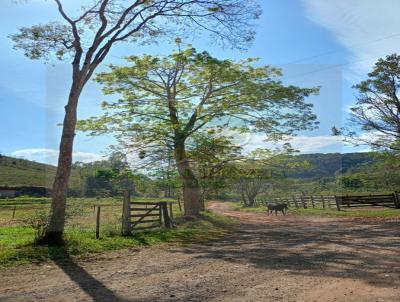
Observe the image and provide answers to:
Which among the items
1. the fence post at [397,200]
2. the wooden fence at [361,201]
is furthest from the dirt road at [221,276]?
the wooden fence at [361,201]

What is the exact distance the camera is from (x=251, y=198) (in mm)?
59312

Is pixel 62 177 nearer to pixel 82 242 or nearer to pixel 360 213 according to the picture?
pixel 82 242

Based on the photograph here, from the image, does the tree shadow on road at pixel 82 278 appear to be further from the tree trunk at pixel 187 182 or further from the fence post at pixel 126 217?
the tree trunk at pixel 187 182

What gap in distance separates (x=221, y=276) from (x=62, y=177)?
5853 millimetres

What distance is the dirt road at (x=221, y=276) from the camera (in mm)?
5840

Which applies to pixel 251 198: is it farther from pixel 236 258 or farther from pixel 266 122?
pixel 236 258

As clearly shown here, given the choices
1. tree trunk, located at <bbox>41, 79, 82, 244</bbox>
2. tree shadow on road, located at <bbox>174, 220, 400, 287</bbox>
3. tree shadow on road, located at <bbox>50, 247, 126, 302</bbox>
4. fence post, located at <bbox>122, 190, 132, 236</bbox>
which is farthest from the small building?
tree shadow on road, located at <bbox>174, 220, 400, 287</bbox>

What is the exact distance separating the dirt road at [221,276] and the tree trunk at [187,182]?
10240mm

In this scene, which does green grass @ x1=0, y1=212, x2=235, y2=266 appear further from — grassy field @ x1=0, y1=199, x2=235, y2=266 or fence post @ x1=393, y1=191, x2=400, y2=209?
fence post @ x1=393, y1=191, x2=400, y2=209

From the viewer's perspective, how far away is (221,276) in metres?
7.11

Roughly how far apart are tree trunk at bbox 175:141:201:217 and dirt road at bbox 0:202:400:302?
10.2 metres

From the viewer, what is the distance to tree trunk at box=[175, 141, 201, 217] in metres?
20.6

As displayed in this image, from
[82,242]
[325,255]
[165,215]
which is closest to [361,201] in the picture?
[165,215]

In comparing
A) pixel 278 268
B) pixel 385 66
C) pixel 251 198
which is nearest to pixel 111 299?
pixel 278 268
